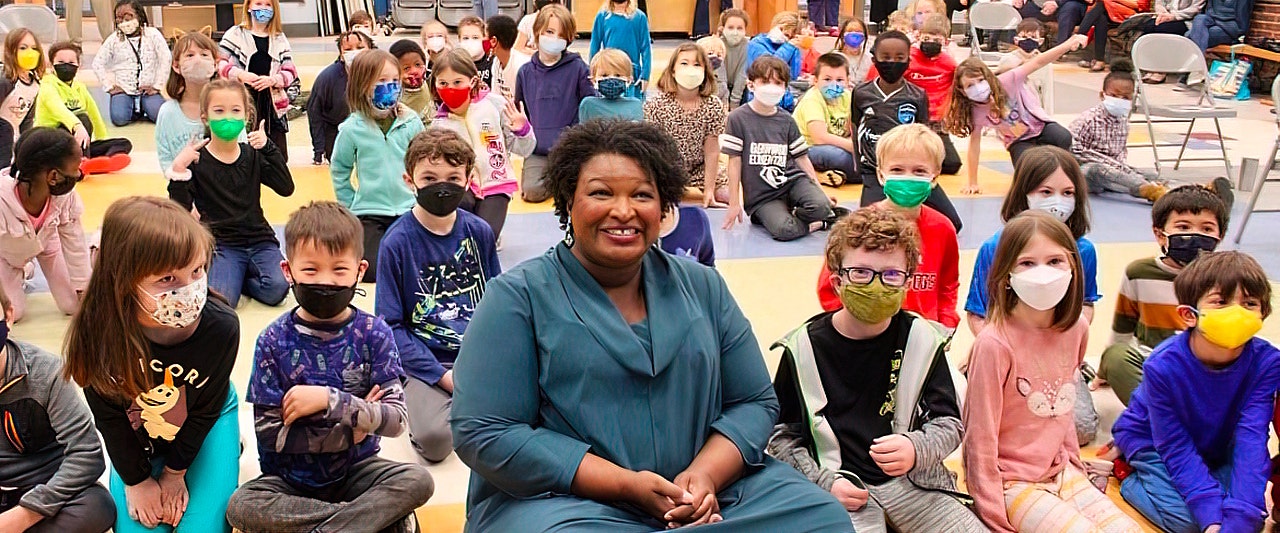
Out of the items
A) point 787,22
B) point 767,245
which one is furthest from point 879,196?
point 787,22

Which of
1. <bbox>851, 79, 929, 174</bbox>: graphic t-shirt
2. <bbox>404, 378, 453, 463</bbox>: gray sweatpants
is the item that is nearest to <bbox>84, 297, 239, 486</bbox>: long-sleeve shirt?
<bbox>404, 378, 453, 463</bbox>: gray sweatpants

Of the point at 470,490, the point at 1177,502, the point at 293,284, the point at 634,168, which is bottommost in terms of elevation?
the point at 1177,502

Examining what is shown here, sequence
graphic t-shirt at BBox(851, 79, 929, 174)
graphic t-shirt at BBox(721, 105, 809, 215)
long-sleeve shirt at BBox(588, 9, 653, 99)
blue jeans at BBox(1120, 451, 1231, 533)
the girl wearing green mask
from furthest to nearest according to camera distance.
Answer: long-sleeve shirt at BBox(588, 9, 653, 99)
graphic t-shirt at BBox(721, 105, 809, 215)
graphic t-shirt at BBox(851, 79, 929, 174)
the girl wearing green mask
blue jeans at BBox(1120, 451, 1231, 533)

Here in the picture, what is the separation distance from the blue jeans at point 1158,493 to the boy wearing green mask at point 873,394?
71cm

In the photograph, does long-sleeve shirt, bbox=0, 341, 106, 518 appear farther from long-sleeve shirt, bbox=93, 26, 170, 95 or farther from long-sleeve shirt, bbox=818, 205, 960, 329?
long-sleeve shirt, bbox=93, 26, 170, 95

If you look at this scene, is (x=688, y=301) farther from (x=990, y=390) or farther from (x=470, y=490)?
(x=990, y=390)

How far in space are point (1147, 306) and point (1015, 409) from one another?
1.25m

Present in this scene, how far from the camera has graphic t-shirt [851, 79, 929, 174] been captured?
285 inches

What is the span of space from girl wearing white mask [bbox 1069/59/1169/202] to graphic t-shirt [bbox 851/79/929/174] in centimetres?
163

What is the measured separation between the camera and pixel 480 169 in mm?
6762

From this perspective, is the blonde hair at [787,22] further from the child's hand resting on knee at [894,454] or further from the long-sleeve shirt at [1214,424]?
the child's hand resting on knee at [894,454]

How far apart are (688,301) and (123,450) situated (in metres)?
1.59

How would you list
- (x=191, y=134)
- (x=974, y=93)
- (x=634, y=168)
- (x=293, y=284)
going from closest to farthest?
(x=634, y=168) → (x=293, y=284) → (x=191, y=134) → (x=974, y=93)

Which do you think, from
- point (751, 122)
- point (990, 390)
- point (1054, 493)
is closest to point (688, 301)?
point (990, 390)
